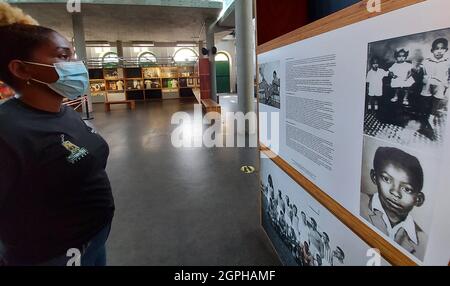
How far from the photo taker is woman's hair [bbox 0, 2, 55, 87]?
103 cm

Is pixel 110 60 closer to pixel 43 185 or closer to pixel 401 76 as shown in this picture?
pixel 43 185

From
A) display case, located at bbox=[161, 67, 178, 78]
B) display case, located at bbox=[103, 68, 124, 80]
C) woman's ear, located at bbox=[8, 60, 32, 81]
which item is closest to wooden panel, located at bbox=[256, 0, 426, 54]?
woman's ear, located at bbox=[8, 60, 32, 81]

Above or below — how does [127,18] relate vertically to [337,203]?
above

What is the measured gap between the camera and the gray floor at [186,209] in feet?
7.29

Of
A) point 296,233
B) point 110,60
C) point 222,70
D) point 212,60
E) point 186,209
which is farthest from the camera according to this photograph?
point 222,70

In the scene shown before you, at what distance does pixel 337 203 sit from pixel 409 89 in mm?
604

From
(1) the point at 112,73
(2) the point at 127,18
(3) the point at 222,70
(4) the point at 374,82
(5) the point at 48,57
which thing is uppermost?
(2) the point at 127,18

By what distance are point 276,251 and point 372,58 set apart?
169 cm

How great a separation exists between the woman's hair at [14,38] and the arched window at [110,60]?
1423 cm

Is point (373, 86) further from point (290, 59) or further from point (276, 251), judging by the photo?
point (276, 251)

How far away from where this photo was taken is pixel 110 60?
15273mm

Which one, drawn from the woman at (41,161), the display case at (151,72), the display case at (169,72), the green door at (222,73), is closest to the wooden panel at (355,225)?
the woman at (41,161)

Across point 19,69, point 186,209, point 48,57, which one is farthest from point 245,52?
point 19,69
